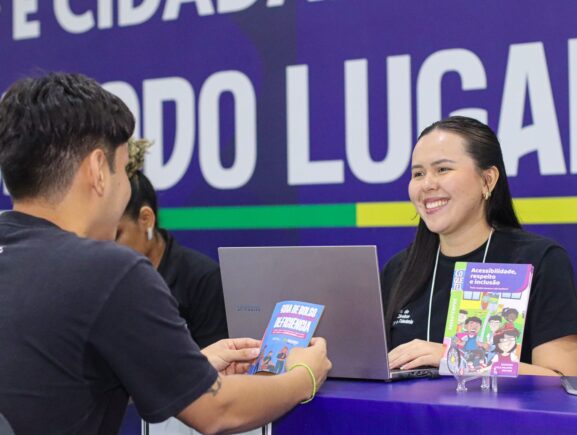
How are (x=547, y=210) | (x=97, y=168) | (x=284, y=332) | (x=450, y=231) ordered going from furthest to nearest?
(x=547, y=210) < (x=450, y=231) < (x=284, y=332) < (x=97, y=168)

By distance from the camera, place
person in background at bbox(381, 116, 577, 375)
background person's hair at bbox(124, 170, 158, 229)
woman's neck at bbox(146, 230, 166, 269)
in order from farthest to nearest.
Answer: woman's neck at bbox(146, 230, 166, 269) < background person's hair at bbox(124, 170, 158, 229) < person in background at bbox(381, 116, 577, 375)

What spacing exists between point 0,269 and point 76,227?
0.51ft

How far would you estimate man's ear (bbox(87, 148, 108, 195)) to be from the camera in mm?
1478

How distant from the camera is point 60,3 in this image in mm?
4184

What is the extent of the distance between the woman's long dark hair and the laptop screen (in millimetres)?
639

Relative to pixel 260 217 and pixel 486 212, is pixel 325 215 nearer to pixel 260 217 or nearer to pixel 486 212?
pixel 260 217

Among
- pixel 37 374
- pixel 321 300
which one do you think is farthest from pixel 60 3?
pixel 37 374

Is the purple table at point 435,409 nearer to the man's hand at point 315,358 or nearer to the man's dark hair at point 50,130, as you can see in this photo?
the man's hand at point 315,358

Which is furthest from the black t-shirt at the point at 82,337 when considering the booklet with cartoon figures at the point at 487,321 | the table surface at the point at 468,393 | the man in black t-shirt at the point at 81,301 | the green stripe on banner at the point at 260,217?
the green stripe on banner at the point at 260,217

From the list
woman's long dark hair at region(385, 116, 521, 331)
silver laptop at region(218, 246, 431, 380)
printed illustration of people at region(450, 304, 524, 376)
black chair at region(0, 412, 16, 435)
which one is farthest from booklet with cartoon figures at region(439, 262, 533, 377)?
black chair at region(0, 412, 16, 435)

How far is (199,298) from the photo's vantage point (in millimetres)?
3256

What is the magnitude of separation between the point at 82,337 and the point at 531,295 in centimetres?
135

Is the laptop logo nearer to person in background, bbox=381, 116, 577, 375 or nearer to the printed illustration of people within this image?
the printed illustration of people

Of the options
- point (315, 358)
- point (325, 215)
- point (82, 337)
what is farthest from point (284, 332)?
point (325, 215)
